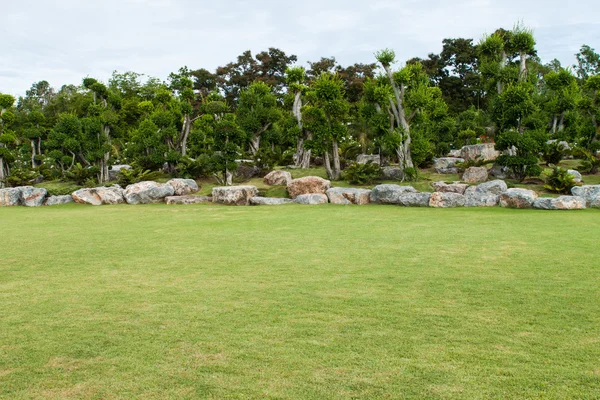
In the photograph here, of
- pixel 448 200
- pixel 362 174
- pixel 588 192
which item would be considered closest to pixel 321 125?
pixel 362 174

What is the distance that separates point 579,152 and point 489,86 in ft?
10.5

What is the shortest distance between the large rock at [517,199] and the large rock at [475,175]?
2852 millimetres

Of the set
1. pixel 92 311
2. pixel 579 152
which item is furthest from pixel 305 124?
pixel 92 311

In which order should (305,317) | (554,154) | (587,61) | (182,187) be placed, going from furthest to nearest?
(587,61)
(554,154)
(182,187)
(305,317)

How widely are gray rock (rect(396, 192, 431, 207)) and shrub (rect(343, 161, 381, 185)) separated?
112 inches

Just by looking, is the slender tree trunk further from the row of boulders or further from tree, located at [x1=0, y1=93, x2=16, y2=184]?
tree, located at [x1=0, y1=93, x2=16, y2=184]

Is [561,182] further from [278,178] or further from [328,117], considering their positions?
[278,178]

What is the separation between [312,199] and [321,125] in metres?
3.60

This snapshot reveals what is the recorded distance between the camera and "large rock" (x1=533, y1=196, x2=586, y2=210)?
30.9 feet

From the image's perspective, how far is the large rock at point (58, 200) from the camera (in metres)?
13.3

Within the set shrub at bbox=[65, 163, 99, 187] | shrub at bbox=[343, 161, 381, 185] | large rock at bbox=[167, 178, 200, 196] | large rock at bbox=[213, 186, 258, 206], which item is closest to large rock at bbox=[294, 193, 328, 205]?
large rock at bbox=[213, 186, 258, 206]

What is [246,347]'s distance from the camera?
2740 millimetres

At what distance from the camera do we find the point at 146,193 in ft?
43.3

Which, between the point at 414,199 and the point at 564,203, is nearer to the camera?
the point at 564,203
